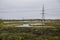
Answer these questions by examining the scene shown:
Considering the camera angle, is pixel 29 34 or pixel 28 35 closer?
pixel 28 35

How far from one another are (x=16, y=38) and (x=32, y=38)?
1.34m

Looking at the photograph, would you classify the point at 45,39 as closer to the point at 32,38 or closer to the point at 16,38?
the point at 32,38

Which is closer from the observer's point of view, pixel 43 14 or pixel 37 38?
pixel 37 38

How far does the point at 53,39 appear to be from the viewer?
14664mm

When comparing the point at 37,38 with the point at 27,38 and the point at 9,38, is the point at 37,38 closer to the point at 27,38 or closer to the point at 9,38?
the point at 27,38

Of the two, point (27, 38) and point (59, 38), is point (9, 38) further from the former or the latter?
point (59, 38)

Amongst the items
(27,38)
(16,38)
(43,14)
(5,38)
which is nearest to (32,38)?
(27,38)

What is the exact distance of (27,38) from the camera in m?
14.8

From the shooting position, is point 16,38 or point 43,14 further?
point 43,14

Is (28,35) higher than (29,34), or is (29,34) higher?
(28,35)

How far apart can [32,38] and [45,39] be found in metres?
1.09

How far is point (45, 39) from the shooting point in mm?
14773

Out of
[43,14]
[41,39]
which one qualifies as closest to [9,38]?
[41,39]

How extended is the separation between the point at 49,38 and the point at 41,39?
0.78m
